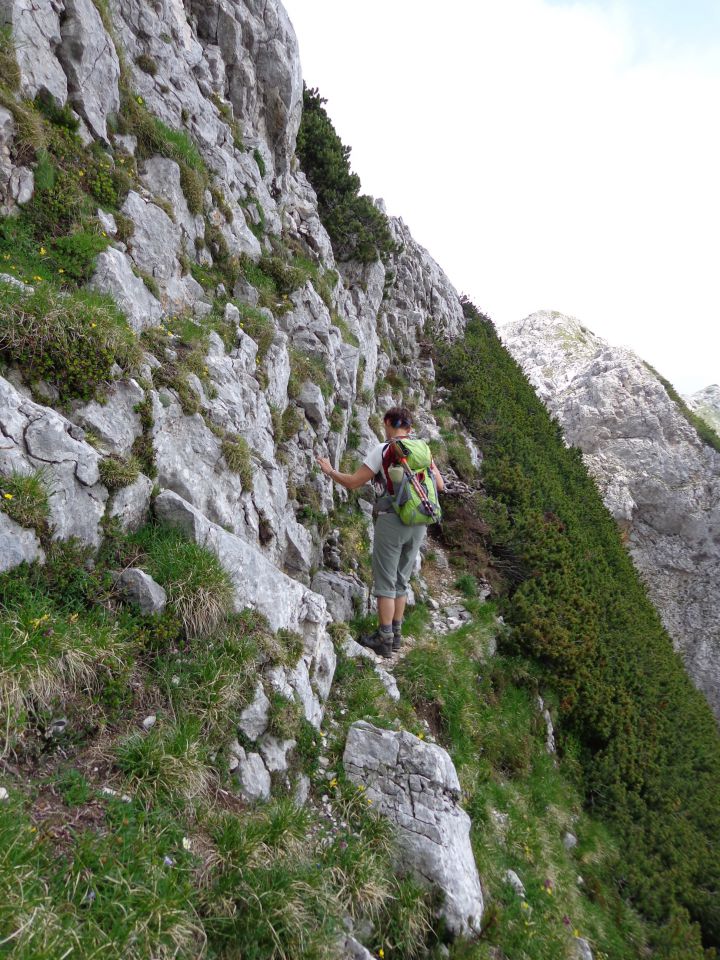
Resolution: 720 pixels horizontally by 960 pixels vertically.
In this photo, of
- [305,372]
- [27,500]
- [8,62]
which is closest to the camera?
[27,500]

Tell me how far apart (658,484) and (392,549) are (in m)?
27.2

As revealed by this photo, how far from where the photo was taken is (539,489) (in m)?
16.1

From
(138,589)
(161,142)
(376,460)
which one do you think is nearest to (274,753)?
(138,589)

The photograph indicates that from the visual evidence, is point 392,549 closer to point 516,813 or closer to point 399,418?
point 399,418

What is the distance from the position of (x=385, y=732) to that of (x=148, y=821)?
9.63 feet

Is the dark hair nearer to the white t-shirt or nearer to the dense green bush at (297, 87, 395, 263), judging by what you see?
the white t-shirt

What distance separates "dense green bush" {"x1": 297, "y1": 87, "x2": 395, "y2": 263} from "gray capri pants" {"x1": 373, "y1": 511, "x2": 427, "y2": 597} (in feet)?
42.2

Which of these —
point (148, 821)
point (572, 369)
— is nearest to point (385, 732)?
point (148, 821)

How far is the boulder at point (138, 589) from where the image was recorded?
15.5 feet

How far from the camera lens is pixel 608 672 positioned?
11445 mm

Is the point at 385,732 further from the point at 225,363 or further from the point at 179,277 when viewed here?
the point at 179,277

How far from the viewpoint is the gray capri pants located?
722 cm

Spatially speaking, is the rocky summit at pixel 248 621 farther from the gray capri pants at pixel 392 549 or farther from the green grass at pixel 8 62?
the gray capri pants at pixel 392 549

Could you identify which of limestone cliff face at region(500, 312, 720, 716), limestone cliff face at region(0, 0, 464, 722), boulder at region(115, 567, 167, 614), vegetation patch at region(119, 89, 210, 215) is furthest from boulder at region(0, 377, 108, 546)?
limestone cliff face at region(500, 312, 720, 716)
